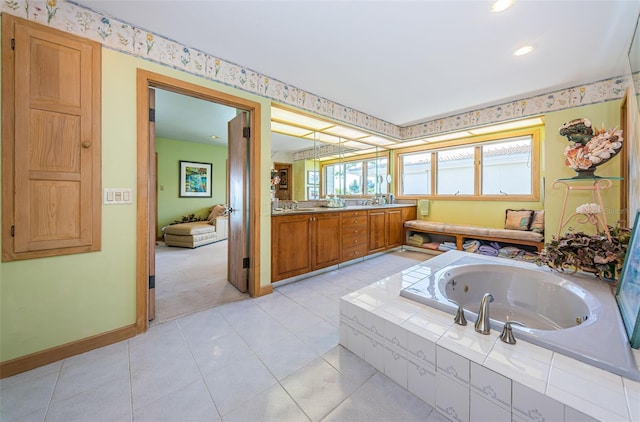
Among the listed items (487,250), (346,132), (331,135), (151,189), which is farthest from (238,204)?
(487,250)

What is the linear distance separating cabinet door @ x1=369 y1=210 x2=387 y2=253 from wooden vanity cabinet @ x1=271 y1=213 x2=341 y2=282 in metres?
0.81

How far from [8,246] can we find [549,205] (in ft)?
16.1

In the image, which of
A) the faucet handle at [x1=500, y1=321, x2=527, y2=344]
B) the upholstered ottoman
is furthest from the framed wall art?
the faucet handle at [x1=500, y1=321, x2=527, y2=344]

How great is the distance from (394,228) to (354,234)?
3.89 feet

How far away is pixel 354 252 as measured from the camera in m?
3.66

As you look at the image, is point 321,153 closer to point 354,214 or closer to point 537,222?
point 354,214

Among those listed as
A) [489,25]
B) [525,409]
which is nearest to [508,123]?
[489,25]

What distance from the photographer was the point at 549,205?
9.82 ft

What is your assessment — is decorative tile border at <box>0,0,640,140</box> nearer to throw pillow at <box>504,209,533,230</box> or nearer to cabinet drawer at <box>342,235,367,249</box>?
throw pillow at <box>504,209,533,230</box>

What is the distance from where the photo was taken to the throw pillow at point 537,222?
338cm

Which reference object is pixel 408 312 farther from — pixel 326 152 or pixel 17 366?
pixel 326 152

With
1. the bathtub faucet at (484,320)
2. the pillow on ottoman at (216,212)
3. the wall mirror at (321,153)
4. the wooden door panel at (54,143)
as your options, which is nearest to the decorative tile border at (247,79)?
the wall mirror at (321,153)

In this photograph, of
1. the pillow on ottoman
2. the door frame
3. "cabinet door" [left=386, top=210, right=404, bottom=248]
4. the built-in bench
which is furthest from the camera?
the pillow on ottoman

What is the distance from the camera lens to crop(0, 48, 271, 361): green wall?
1.45 m
